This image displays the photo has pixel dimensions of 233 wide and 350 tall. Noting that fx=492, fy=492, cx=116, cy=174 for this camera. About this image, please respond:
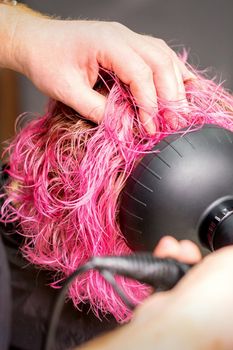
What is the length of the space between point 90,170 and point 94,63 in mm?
132

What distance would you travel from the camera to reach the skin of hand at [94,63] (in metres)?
0.55

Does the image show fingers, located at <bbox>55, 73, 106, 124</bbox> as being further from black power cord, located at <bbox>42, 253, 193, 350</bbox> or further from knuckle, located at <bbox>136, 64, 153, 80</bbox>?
black power cord, located at <bbox>42, 253, 193, 350</bbox>

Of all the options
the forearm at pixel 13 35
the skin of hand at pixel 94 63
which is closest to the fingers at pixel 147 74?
the skin of hand at pixel 94 63

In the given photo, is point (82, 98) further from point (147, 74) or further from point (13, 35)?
point (13, 35)

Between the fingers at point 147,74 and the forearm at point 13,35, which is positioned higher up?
the fingers at point 147,74

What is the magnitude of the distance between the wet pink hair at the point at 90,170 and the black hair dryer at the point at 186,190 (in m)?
0.03

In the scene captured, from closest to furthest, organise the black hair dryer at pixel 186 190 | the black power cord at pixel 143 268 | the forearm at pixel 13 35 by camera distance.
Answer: the black power cord at pixel 143 268 < the black hair dryer at pixel 186 190 < the forearm at pixel 13 35

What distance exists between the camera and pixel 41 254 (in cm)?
66

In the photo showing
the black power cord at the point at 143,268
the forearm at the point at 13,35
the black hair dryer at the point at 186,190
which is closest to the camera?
the black power cord at the point at 143,268

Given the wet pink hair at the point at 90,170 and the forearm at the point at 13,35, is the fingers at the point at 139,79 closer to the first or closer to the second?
the wet pink hair at the point at 90,170

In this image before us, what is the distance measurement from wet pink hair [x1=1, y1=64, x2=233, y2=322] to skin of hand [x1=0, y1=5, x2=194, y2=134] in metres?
0.01

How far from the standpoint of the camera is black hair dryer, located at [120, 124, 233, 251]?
0.49m

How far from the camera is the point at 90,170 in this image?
54 centimetres

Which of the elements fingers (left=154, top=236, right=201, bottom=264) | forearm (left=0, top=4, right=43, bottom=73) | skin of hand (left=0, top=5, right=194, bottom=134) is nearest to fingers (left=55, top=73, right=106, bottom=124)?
skin of hand (left=0, top=5, right=194, bottom=134)
